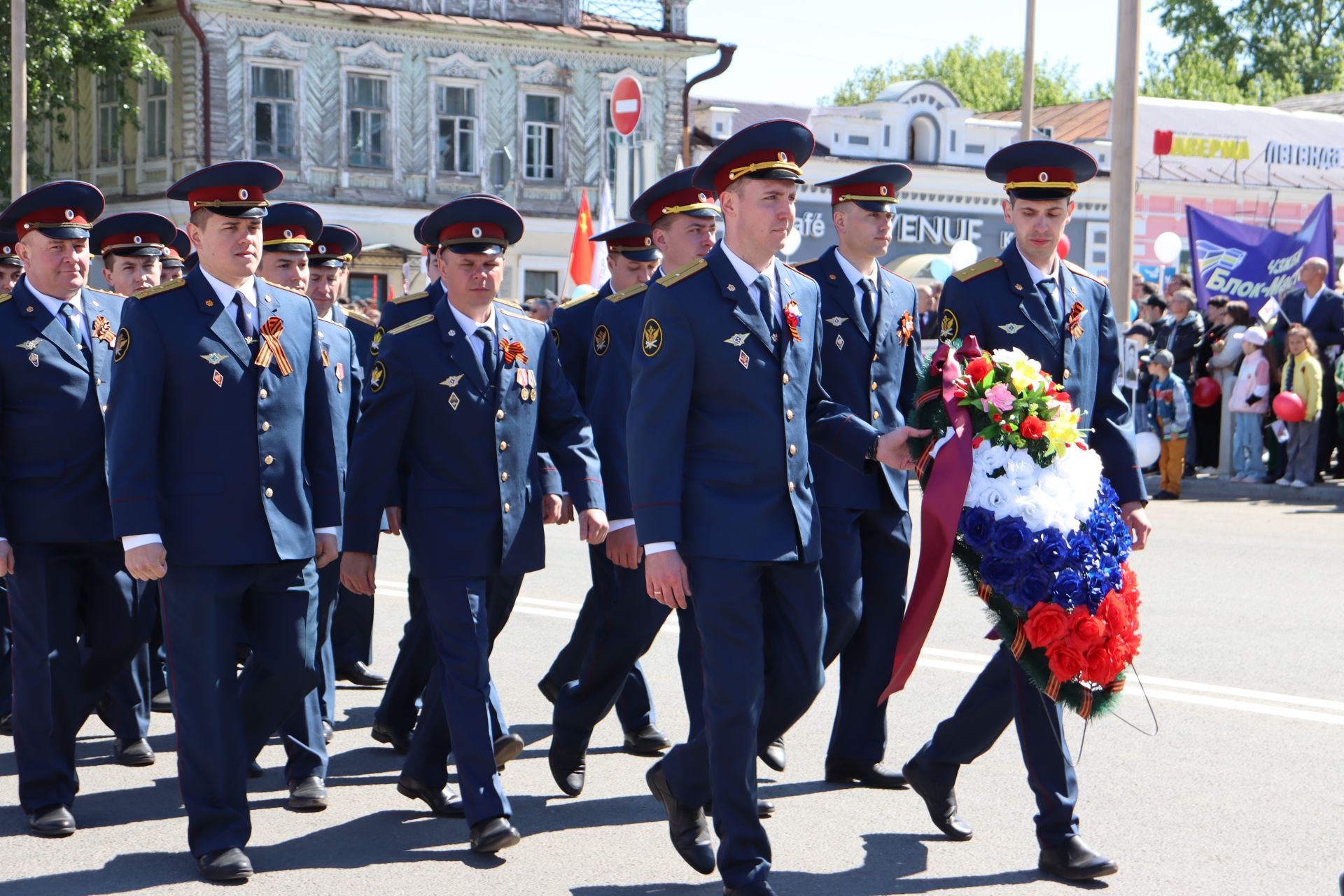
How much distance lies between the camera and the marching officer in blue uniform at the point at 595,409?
24.2ft

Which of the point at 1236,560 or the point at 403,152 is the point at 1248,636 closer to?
Answer: the point at 1236,560

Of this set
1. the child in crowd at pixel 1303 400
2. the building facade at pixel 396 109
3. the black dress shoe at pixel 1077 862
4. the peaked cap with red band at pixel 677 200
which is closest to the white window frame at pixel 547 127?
the building facade at pixel 396 109

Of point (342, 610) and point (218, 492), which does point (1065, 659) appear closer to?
point (218, 492)

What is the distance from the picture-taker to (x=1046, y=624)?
5.27 m

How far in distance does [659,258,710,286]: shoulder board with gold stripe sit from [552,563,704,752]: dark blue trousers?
170 cm

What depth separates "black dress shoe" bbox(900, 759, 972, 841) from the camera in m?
5.94

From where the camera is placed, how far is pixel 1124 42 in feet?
57.6

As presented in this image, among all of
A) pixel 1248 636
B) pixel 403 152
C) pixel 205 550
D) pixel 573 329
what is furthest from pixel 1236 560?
pixel 403 152

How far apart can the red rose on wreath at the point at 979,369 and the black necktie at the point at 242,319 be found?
2.34 m

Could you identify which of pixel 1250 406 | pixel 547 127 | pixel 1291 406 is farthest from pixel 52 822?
pixel 547 127

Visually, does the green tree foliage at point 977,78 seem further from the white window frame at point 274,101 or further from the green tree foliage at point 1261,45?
the white window frame at point 274,101

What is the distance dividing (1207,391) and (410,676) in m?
13.1

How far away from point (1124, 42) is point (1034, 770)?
13.4 m

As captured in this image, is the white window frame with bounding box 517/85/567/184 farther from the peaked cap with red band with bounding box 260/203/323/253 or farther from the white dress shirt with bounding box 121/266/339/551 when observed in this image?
the white dress shirt with bounding box 121/266/339/551
